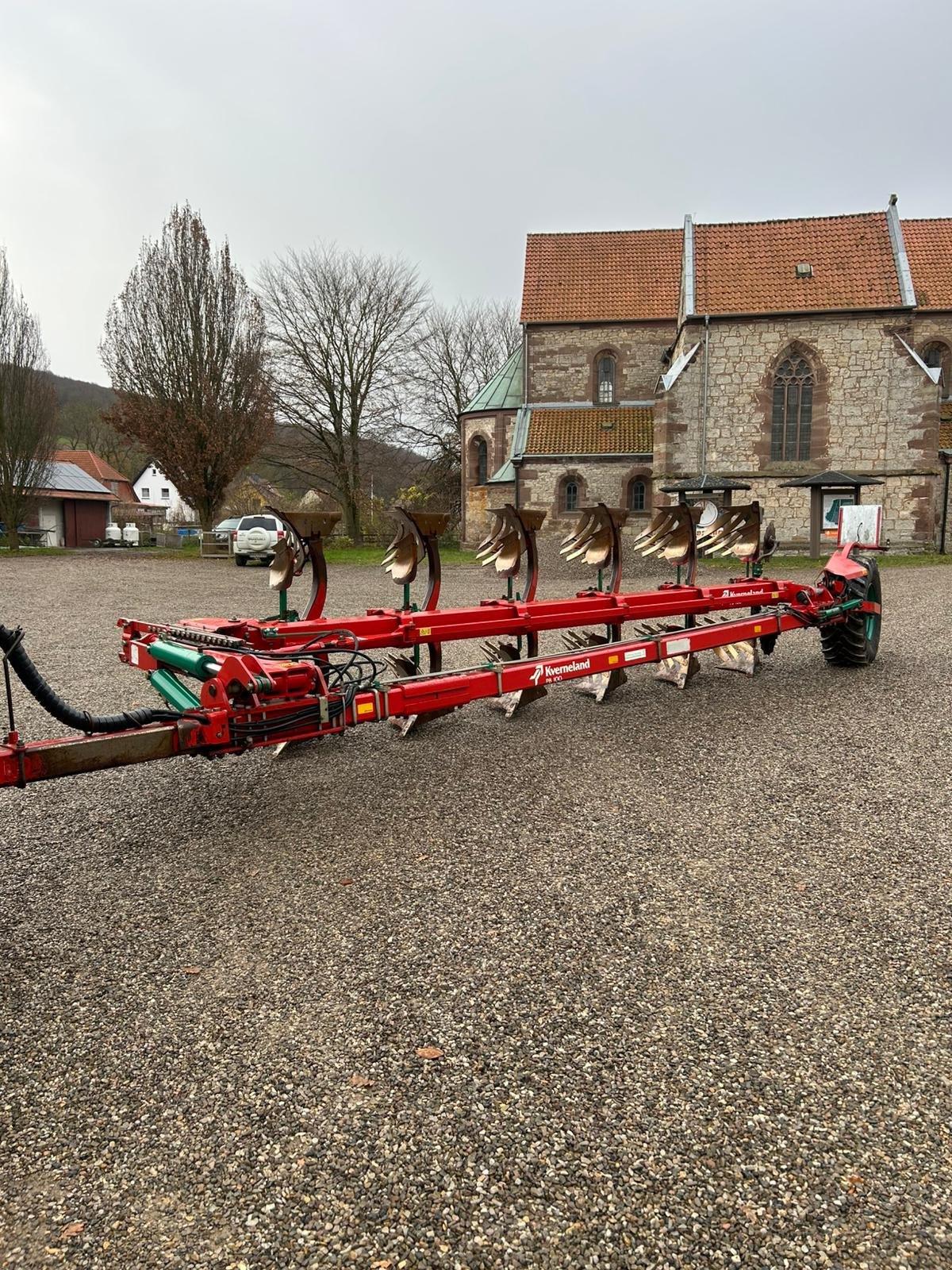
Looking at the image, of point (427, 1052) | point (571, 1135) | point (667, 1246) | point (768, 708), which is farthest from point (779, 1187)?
point (768, 708)

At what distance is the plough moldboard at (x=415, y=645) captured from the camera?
333cm

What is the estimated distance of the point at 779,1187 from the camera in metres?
1.99

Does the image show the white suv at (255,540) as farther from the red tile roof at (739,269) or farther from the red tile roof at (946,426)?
the red tile roof at (946,426)

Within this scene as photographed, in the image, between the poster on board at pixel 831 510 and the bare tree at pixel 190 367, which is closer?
the poster on board at pixel 831 510

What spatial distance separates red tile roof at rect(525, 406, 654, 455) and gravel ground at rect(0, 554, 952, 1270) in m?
23.5

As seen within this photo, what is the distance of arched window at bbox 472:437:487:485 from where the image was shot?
32.7 metres

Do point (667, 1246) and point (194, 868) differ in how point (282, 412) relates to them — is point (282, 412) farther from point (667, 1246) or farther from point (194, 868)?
point (667, 1246)

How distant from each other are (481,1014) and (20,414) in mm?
30617

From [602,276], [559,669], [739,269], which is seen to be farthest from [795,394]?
[559,669]

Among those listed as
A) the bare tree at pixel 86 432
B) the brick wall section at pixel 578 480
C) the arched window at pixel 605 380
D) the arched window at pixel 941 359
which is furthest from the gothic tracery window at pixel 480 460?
the bare tree at pixel 86 432

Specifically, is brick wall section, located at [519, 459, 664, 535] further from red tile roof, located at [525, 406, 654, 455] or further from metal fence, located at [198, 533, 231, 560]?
metal fence, located at [198, 533, 231, 560]

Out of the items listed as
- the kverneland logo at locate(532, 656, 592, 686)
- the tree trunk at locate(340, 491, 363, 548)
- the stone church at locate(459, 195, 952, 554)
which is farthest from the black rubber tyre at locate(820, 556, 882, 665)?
the tree trunk at locate(340, 491, 363, 548)

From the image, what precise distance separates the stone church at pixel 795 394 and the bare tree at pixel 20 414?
16.2 meters

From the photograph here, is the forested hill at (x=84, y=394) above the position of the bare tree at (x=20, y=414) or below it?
above
